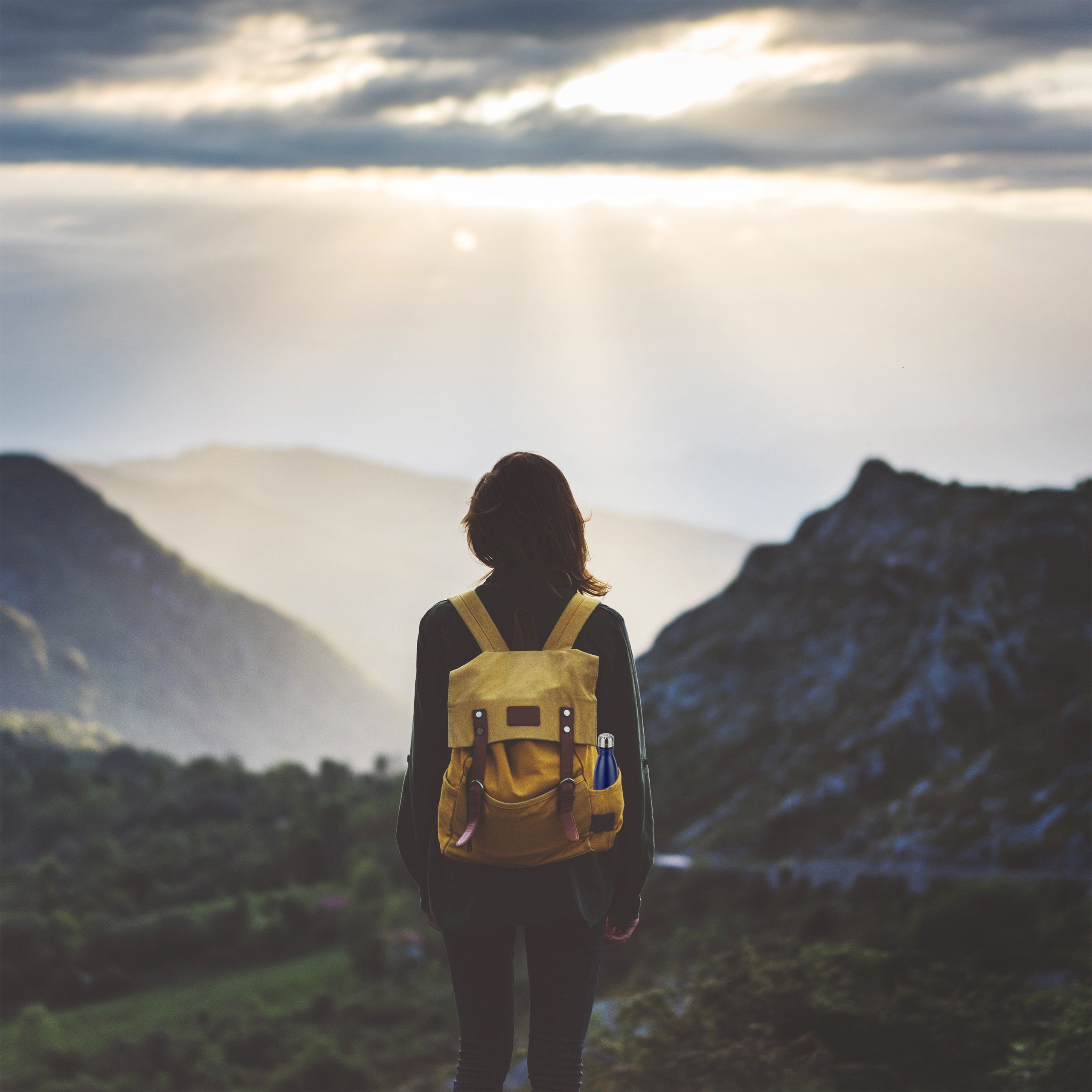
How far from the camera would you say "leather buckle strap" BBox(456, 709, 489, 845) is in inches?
152

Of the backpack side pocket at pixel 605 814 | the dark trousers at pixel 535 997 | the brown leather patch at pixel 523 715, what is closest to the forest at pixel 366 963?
the dark trousers at pixel 535 997

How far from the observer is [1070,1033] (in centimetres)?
855

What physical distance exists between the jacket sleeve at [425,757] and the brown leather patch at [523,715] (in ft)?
0.96

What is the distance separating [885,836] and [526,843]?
27.2 meters

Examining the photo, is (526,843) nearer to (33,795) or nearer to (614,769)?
(614,769)

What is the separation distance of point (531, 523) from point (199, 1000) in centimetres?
6184

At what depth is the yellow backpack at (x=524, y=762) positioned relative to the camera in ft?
12.7

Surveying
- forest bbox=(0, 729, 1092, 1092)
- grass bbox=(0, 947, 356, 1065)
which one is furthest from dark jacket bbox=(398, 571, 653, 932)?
grass bbox=(0, 947, 356, 1065)

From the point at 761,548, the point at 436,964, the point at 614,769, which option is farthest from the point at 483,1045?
the point at 436,964

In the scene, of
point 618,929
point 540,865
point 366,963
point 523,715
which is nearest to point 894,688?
point 366,963

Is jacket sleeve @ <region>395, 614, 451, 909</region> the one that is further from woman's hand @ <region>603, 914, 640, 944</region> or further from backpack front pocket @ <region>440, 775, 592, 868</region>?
woman's hand @ <region>603, 914, 640, 944</region>

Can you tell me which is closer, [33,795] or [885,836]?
[885,836]

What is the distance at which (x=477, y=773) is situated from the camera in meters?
3.87

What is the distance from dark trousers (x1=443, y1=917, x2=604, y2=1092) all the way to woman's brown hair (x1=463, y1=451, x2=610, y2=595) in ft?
4.01
